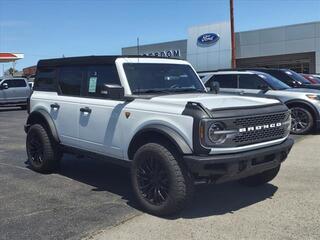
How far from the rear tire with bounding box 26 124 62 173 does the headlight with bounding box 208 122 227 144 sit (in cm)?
332

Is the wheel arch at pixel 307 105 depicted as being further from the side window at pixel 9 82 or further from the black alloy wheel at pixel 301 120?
the side window at pixel 9 82

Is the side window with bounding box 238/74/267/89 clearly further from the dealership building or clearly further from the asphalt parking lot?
the dealership building

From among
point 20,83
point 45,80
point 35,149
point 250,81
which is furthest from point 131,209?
point 20,83

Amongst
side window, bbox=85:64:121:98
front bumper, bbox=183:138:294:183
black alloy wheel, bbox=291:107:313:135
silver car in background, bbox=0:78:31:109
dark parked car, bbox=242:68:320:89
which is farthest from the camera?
silver car in background, bbox=0:78:31:109

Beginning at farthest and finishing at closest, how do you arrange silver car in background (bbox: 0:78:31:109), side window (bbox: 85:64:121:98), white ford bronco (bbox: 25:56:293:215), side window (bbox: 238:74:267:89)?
silver car in background (bbox: 0:78:31:109) → side window (bbox: 238:74:267:89) → side window (bbox: 85:64:121:98) → white ford bronco (bbox: 25:56:293:215)

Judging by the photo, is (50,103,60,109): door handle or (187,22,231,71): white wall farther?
(187,22,231,71): white wall

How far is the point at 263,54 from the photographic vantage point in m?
43.9

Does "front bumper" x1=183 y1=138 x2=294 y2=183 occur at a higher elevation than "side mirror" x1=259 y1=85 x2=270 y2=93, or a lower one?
lower

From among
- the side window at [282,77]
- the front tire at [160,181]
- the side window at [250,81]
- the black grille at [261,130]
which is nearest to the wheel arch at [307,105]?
the side window at [250,81]

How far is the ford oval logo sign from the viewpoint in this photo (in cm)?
4475

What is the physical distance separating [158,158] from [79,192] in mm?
1697

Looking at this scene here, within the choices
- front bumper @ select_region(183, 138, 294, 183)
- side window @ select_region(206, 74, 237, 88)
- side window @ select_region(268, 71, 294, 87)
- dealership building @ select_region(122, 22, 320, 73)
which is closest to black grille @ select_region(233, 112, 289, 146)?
front bumper @ select_region(183, 138, 294, 183)

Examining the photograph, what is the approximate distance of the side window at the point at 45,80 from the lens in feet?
25.4

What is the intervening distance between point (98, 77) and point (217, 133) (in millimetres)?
2384
